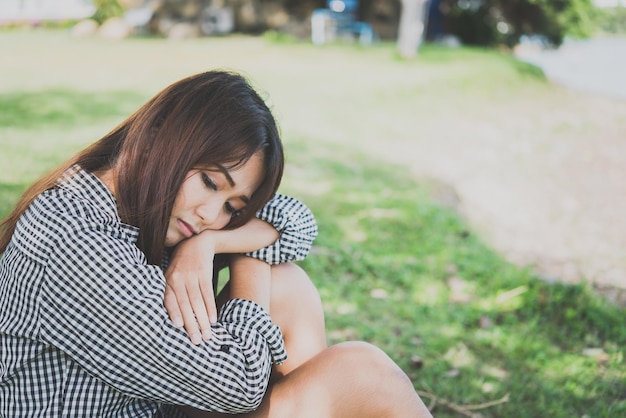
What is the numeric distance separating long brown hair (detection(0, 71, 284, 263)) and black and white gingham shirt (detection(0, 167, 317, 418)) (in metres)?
0.08

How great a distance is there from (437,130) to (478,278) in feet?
20.1

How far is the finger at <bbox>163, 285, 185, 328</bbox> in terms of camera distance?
1703mm

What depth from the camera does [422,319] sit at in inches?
158

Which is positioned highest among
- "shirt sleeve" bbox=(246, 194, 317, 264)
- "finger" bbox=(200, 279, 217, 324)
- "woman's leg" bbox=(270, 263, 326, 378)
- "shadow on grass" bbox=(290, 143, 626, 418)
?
"finger" bbox=(200, 279, 217, 324)

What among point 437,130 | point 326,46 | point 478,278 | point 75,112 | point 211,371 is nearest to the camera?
point 211,371

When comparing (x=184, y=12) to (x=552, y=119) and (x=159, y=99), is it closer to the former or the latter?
(x=552, y=119)

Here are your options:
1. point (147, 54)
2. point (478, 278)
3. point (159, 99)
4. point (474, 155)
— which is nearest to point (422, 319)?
point (478, 278)

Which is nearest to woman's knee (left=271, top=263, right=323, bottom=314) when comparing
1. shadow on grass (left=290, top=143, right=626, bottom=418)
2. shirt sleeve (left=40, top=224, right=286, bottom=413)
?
shirt sleeve (left=40, top=224, right=286, bottom=413)

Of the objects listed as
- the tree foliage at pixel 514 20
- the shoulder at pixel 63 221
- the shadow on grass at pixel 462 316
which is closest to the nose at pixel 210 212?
the shoulder at pixel 63 221

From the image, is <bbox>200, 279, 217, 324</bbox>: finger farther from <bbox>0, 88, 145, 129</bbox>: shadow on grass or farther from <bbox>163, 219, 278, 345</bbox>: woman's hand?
<bbox>0, 88, 145, 129</bbox>: shadow on grass

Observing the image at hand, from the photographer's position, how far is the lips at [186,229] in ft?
6.79

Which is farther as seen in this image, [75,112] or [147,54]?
[147,54]

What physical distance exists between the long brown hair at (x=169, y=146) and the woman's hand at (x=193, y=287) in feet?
0.30

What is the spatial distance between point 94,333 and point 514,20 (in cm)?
2452
